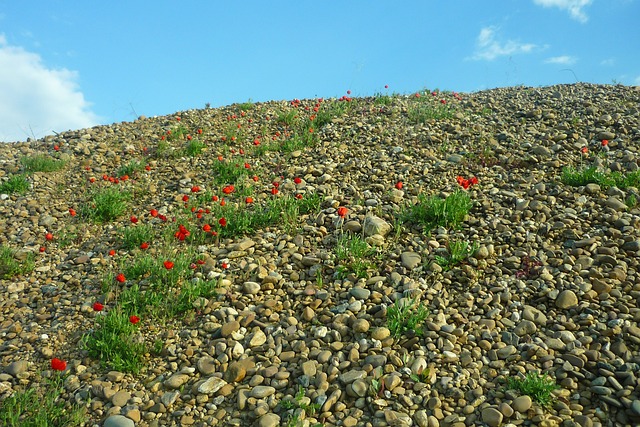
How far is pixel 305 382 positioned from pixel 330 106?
8666mm

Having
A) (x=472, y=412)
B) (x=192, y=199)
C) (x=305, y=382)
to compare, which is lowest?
(x=472, y=412)

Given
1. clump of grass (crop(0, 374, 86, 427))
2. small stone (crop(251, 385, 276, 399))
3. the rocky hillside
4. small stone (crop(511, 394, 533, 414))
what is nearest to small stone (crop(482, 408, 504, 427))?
the rocky hillside

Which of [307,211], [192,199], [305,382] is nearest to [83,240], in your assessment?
[192,199]

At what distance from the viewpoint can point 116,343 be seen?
5.67 m

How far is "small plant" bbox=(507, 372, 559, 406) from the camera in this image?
4.67 metres

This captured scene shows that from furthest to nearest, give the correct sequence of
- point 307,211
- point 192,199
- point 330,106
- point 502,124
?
1. point 330,106
2. point 502,124
3. point 192,199
4. point 307,211

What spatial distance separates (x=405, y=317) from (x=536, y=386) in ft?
4.52

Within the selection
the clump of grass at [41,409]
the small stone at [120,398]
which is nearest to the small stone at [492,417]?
the small stone at [120,398]

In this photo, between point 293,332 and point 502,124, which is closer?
point 293,332

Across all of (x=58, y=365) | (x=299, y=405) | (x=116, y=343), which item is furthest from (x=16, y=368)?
(x=299, y=405)

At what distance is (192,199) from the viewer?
8.78m

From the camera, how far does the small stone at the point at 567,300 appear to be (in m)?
5.67

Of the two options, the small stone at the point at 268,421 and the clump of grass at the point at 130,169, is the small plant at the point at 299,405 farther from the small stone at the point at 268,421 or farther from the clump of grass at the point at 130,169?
the clump of grass at the point at 130,169

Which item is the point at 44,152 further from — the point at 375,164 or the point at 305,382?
the point at 305,382
